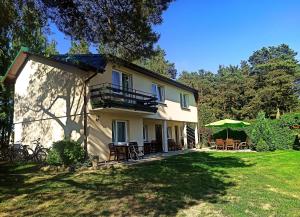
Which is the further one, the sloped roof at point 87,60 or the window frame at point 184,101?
the window frame at point 184,101

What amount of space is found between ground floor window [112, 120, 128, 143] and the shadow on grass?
18.3 feet

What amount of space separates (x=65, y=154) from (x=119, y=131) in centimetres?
567

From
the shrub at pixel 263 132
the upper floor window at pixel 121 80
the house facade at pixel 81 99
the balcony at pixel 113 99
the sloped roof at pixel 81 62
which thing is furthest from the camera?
the shrub at pixel 263 132

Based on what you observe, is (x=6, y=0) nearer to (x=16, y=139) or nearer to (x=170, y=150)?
(x=16, y=139)

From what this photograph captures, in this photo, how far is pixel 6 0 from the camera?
13.0m

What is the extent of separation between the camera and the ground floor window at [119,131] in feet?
71.2

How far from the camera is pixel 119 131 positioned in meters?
22.2

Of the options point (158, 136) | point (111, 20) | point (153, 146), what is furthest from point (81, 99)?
point (158, 136)

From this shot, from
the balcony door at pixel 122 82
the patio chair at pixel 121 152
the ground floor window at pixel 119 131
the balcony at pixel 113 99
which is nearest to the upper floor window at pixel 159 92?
the balcony door at pixel 122 82

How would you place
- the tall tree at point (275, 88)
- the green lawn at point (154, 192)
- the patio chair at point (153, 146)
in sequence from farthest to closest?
the tall tree at point (275, 88) < the patio chair at point (153, 146) < the green lawn at point (154, 192)

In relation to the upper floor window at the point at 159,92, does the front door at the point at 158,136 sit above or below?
below

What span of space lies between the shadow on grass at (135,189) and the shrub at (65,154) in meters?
2.22

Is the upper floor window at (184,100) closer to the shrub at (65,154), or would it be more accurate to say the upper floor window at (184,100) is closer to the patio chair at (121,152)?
the patio chair at (121,152)

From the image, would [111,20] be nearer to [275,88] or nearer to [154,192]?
[154,192]
